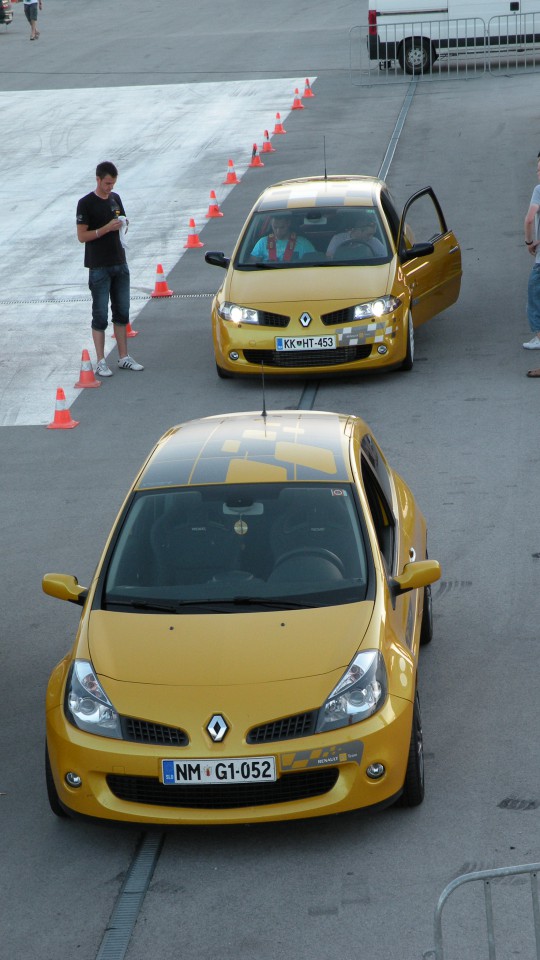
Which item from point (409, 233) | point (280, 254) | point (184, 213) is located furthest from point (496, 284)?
point (184, 213)

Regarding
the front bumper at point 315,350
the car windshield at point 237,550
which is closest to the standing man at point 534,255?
the front bumper at point 315,350

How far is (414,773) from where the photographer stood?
20.2ft

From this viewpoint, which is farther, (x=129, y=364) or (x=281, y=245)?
(x=129, y=364)

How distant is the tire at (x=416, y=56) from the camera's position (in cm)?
3400

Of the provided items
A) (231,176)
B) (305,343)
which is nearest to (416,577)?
(305,343)

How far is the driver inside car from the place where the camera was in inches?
545

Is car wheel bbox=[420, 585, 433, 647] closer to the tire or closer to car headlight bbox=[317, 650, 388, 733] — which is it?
car headlight bbox=[317, 650, 388, 733]

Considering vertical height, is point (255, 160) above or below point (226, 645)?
below

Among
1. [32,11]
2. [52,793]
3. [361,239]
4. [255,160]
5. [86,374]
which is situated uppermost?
[52,793]

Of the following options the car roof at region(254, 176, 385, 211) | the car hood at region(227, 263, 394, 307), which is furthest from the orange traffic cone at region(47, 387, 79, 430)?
the car roof at region(254, 176, 385, 211)

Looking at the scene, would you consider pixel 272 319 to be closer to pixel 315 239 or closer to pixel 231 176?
pixel 315 239

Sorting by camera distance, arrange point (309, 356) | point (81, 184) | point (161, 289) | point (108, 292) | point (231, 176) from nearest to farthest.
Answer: point (309, 356) < point (108, 292) < point (161, 289) < point (231, 176) < point (81, 184)

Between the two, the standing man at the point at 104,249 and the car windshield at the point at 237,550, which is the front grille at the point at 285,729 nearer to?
the car windshield at the point at 237,550

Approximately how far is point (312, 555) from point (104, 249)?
24.2ft
